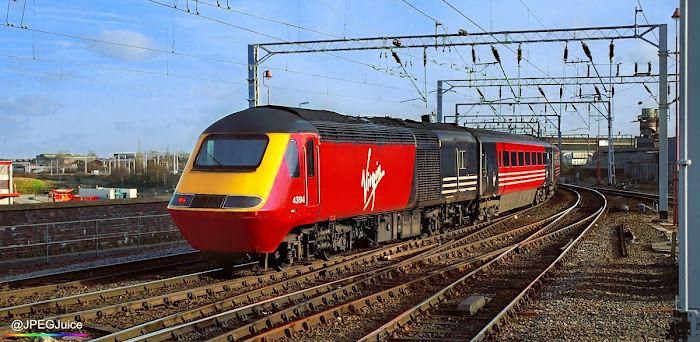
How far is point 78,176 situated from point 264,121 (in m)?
60.0

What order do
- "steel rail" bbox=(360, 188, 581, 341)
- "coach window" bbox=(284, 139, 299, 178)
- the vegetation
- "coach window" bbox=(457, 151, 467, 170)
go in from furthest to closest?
the vegetation → "coach window" bbox=(457, 151, 467, 170) → "coach window" bbox=(284, 139, 299, 178) → "steel rail" bbox=(360, 188, 581, 341)

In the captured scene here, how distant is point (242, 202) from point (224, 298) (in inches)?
75.0

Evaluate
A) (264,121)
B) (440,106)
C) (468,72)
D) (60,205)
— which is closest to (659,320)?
(264,121)

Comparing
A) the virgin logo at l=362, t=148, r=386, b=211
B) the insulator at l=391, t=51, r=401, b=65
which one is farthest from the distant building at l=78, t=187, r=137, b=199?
the virgin logo at l=362, t=148, r=386, b=211

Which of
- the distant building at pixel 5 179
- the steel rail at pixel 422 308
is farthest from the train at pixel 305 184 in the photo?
the distant building at pixel 5 179

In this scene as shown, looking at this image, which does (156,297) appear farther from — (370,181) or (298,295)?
(370,181)

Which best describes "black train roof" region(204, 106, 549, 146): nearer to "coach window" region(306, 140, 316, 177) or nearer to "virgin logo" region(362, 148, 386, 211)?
"coach window" region(306, 140, 316, 177)

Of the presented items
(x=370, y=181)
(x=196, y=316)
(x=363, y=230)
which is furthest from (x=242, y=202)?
(x=363, y=230)

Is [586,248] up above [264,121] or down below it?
below

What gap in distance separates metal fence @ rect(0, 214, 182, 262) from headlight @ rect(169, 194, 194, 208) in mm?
4175

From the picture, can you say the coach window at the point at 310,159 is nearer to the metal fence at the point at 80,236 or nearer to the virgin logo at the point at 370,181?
the virgin logo at the point at 370,181

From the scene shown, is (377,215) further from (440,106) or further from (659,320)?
(440,106)

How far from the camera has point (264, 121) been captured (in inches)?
535

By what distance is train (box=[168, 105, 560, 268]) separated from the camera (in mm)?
12797
